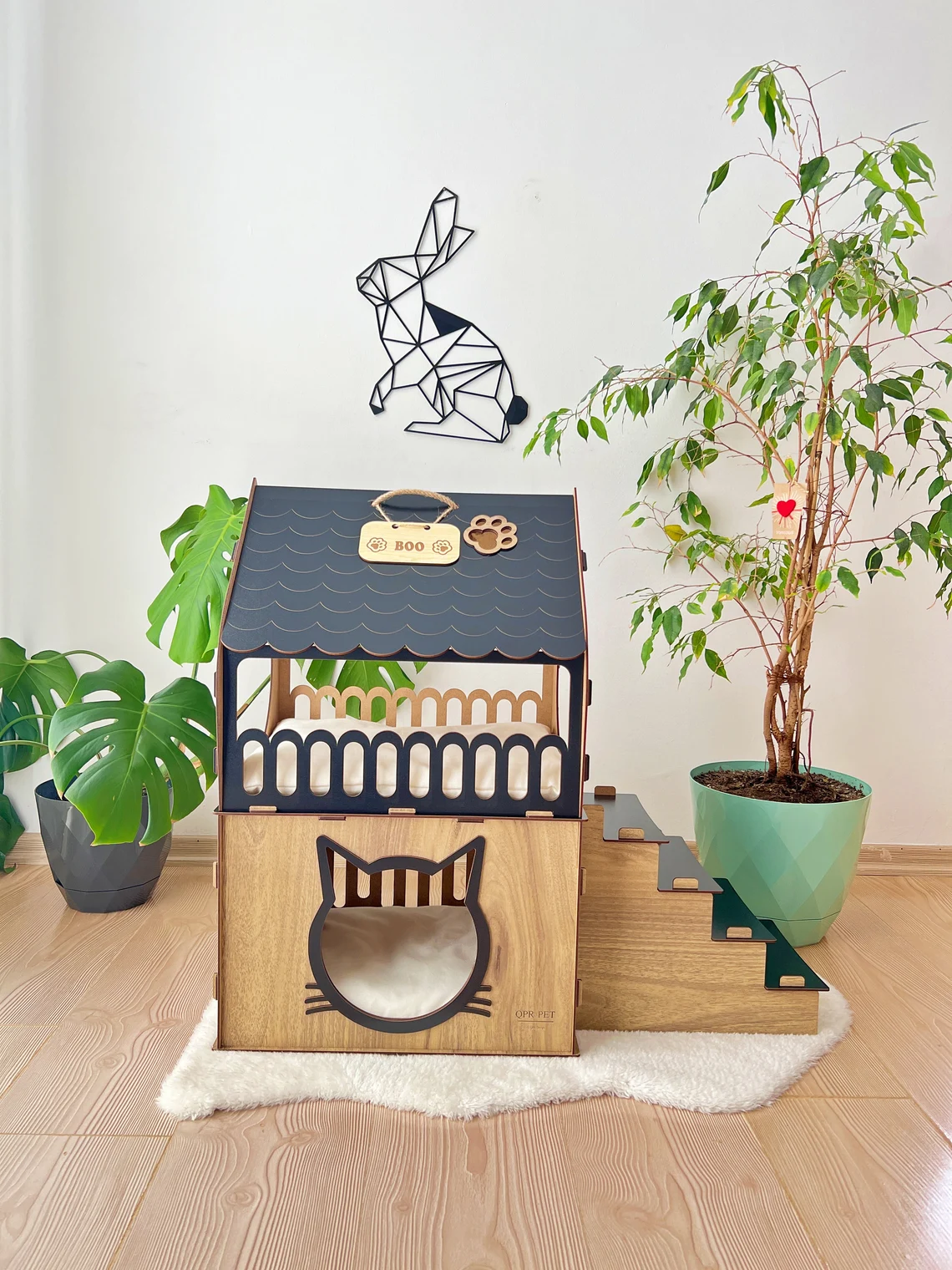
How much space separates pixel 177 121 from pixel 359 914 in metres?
1.86

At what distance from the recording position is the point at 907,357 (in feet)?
7.62

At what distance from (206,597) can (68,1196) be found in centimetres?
108

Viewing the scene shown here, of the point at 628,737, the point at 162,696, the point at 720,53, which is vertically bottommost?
the point at 628,737

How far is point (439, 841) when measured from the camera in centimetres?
142

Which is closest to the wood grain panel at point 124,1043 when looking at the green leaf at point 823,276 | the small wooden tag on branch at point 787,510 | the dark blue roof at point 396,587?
the dark blue roof at point 396,587

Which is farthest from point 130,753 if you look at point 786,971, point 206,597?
point 786,971

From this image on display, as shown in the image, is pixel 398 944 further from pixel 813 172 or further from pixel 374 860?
pixel 813 172

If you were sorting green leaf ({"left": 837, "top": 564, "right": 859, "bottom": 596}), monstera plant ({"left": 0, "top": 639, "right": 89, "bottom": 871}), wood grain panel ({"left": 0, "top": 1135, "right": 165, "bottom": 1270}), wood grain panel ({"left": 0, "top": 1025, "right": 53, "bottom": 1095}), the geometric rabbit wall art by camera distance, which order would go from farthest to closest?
1. the geometric rabbit wall art
2. monstera plant ({"left": 0, "top": 639, "right": 89, "bottom": 871})
3. green leaf ({"left": 837, "top": 564, "right": 859, "bottom": 596})
4. wood grain panel ({"left": 0, "top": 1025, "right": 53, "bottom": 1095})
5. wood grain panel ({"left": 0, "top": 1135, "right": 165, "bottom": 1270})

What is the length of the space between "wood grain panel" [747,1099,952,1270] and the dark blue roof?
73 centimetres

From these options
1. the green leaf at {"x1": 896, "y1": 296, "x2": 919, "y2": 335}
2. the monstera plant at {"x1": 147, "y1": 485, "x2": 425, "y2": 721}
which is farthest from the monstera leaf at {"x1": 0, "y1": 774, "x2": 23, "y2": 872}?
the green leaf at {"x1": 896, "y1": 296, "x2": 919, "y2": 335}

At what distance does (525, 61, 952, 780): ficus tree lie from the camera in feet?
6.66

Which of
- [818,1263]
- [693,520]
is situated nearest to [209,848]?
[693,520]

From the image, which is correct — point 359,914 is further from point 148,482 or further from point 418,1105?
point 148,482

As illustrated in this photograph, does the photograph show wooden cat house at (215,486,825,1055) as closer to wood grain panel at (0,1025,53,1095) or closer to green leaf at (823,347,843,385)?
wood grain panel at (0,1025,53,1095)
